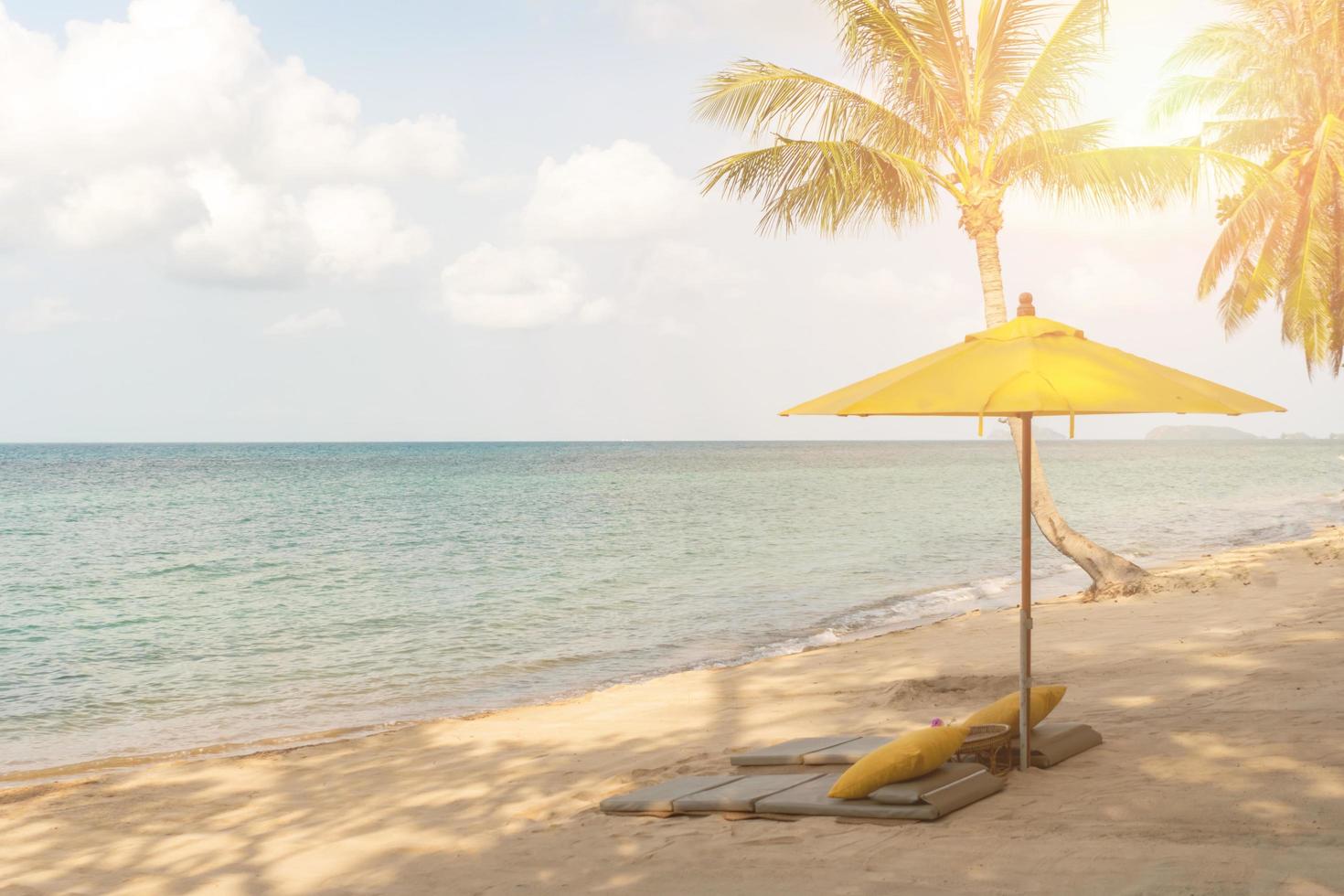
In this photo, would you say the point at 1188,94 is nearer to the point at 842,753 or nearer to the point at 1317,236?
the point at 1317,236

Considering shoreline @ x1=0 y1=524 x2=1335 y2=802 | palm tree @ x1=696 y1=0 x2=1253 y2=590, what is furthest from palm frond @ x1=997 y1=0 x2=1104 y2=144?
shoreline @ x1=0 y1=524 x2=1335 y2=802

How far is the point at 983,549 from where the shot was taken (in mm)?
24562

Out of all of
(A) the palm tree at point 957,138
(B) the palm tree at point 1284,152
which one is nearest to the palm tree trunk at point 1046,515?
(A) the palm tree at point 957,138

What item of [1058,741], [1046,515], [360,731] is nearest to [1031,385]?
[1058,741]

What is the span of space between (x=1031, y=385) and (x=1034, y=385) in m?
0.01

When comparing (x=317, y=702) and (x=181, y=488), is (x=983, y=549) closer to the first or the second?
(x=317, y=702)

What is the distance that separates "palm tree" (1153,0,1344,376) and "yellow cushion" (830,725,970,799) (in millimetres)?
14633

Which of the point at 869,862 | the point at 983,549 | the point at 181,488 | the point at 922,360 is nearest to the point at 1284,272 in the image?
the point at 983,549

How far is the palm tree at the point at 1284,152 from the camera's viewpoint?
59.8 ft

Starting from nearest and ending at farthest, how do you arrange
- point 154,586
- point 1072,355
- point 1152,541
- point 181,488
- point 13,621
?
point 1072,355, point 13,621, point 154,586, point 1152,541, point 181,488

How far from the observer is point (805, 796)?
5121 mm

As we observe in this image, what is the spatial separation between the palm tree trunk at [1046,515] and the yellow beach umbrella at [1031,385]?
8173 mm

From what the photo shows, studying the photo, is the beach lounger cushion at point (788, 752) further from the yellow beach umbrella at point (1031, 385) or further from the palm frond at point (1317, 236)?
the palm frond at point (1317, 236)

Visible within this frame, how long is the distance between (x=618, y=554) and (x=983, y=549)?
348 inches
